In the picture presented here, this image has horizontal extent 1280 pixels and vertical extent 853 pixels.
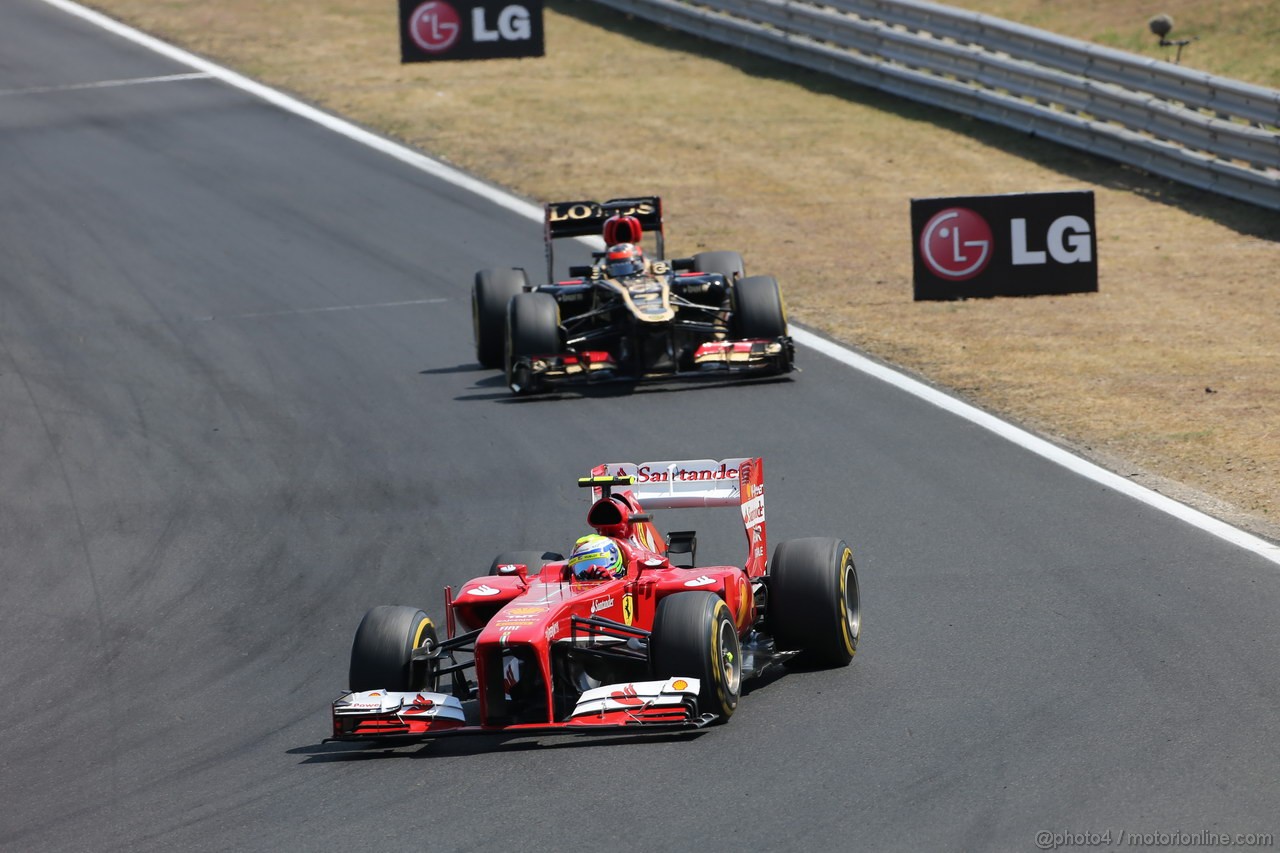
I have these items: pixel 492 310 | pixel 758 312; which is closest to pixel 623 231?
pixel 492 310

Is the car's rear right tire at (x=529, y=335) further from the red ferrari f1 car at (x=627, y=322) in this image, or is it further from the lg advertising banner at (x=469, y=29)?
the lg advertising banner at (x=469, y=29)

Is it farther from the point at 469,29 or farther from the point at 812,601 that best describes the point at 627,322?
the point at 469,29

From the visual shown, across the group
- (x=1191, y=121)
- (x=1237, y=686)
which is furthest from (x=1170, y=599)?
(x=1191, y=121)

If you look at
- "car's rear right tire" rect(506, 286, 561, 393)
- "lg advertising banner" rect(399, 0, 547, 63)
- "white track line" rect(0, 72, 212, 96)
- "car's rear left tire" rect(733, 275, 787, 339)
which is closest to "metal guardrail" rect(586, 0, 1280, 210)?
"lg advertising banner" rect(399, 0, 547, 63)

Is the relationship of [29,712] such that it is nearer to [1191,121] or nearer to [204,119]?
[1191,121]

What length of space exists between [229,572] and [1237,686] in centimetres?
760

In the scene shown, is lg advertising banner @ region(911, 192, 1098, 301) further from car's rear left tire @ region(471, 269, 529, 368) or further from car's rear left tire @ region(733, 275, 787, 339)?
car's rear left tire @ region(471, 269, 529, 368)

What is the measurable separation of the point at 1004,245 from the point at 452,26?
51.1ft

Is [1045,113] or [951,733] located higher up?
[1045,113]

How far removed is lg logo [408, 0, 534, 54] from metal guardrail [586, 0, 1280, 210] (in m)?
4.61

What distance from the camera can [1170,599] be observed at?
11.7 meters

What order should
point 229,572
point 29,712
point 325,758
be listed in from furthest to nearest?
point 229,572 < point 29,712 < point 325,758

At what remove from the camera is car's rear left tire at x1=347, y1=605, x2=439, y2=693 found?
10125 millimetres

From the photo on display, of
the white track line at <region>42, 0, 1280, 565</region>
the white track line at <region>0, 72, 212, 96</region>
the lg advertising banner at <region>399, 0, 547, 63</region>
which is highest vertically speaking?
the lg advertising banner at <region>399, 0, 547, 63</region>
